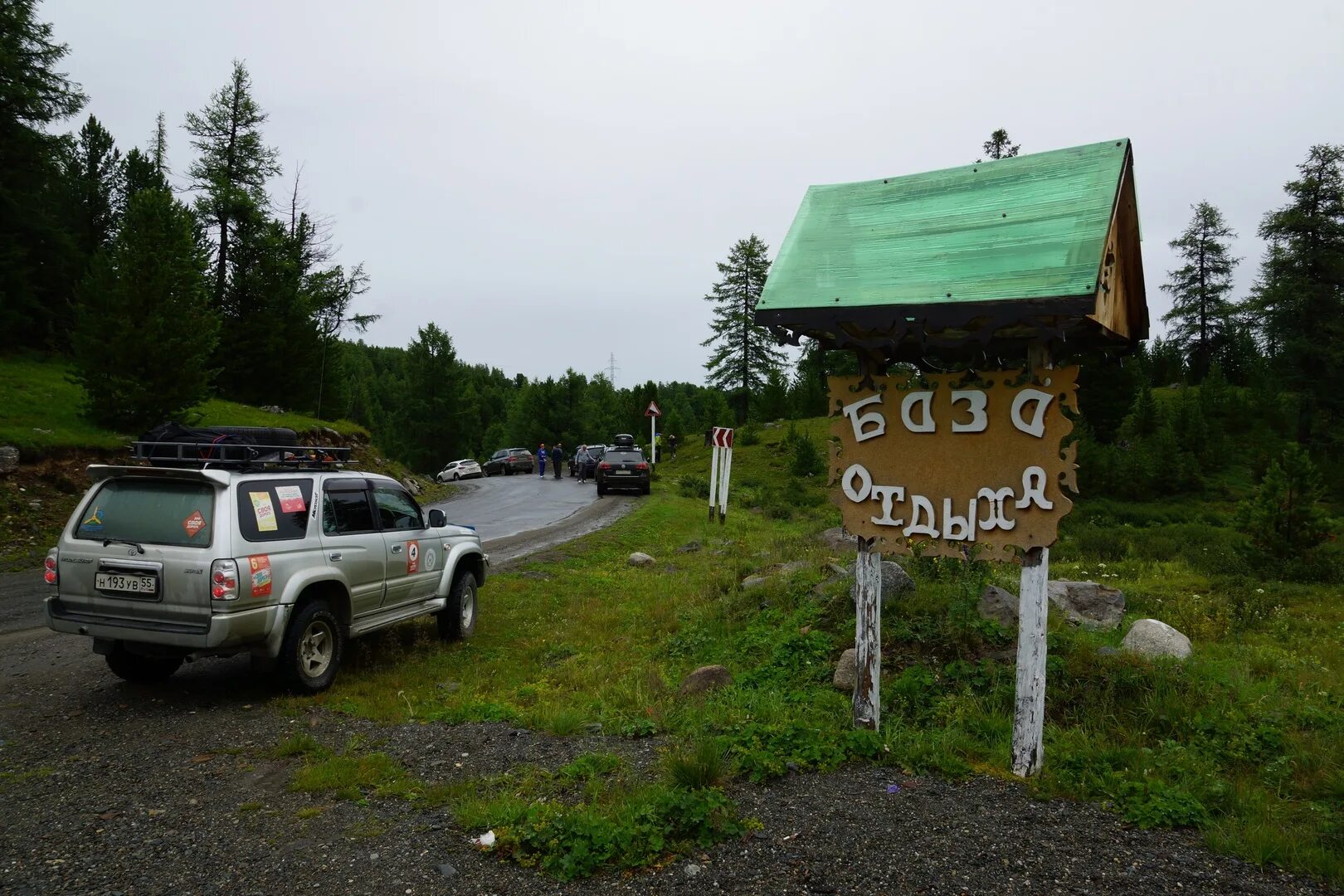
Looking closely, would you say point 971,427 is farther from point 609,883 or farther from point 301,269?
point 301,269

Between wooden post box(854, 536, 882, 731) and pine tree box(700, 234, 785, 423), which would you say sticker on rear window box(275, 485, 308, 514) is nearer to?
wooden post box(854, 536, 882, 731)

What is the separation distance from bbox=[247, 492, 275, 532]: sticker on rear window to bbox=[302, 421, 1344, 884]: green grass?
5.19 feet

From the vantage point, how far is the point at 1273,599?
467 inches

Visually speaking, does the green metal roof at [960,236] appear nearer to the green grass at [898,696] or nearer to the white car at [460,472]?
the green grass at [898,696]

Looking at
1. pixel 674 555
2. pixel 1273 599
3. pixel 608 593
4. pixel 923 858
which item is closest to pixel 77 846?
pixel 923 858

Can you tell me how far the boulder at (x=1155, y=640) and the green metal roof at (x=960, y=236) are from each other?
4204 millimetres

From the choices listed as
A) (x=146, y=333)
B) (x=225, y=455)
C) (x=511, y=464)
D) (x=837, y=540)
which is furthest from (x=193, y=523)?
(x=511, y=464)

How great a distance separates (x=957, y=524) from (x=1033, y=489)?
1.70 feet

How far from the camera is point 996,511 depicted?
16.6 feet

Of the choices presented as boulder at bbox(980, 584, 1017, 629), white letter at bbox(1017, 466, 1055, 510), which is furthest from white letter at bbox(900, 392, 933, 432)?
boulder at bbox(980, 584, 1017, 629)

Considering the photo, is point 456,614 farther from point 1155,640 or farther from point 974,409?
point 1155,640

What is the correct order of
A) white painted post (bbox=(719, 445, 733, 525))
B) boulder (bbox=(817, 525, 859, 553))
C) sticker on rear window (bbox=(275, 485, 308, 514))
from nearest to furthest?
sticker on rear window (bbox=(275, 485, 308, 514)) < boulder (bbox=(817, 525, 859, 553)) < white painted post (bbox=(719, 445, 733, 525))

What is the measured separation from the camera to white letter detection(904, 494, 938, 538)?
5.27m

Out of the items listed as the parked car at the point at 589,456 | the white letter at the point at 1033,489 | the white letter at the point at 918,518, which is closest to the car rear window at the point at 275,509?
the white letter at the point at 918,518
